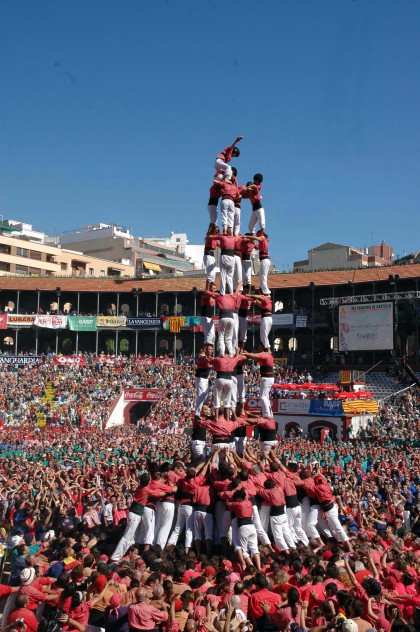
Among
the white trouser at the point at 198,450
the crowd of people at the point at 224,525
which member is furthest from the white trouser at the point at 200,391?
the white trouser at the point at 198,450

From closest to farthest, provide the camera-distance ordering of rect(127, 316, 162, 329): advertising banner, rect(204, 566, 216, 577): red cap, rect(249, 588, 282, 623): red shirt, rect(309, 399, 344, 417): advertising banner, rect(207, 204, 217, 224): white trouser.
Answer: rect(249, 588, 282, 623): red shirt < rect(204, 566, 216, 577): red cap < rect(207, 204, 217, 224): white trouser < rect(309, 399, 344, 417): advertising banner < rect(127, 316, 162, 329): advertising banner

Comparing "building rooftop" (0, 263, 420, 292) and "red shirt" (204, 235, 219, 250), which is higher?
"building rooftop" (0, 263, 420, 292)

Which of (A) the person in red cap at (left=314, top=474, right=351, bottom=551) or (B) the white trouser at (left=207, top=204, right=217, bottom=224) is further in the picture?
(B) the white trouser at (left=207, top=204, right=217, bottom=224)

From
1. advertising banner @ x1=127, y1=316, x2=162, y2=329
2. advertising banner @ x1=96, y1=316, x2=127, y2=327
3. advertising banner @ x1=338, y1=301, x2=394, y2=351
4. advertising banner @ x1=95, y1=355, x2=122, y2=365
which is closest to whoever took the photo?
advertising banner @ x1=338, y1=301, x2=394, y2=351

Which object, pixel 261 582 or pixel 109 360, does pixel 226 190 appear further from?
pixel 109 360

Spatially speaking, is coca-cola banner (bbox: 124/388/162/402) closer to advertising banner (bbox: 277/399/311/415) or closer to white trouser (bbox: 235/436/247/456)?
advertising banner (bbox: 277/399/311/415)

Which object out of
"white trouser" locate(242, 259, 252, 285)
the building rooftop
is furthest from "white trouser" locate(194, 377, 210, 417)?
the building rooftop

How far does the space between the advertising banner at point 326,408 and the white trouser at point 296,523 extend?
19529 mm

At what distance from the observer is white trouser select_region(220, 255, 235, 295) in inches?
607

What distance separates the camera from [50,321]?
51.0 metres

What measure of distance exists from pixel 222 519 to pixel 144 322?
38865mm

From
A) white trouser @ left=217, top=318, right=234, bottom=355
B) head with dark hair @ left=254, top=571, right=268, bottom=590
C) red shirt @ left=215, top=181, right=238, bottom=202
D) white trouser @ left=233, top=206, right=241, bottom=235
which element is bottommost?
head with dark hair @ left=254, top=571, right=268, bottom=590

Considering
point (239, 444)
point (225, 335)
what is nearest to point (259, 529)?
point (239, 444)

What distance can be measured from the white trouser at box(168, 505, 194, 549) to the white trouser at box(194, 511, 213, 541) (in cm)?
12
